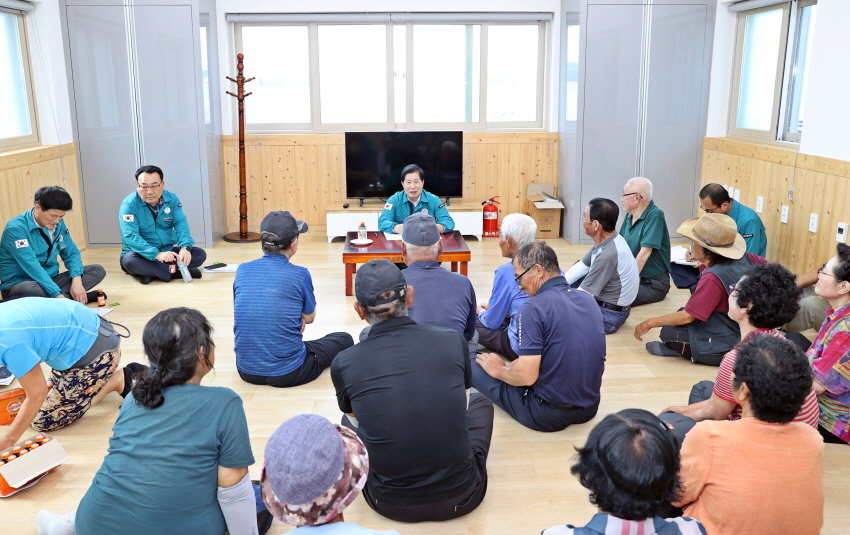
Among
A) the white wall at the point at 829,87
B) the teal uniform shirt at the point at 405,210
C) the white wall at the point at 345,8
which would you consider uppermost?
the white wall at the point at 345,8

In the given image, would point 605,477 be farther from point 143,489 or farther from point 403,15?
point 403,15

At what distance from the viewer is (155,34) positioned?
695cm

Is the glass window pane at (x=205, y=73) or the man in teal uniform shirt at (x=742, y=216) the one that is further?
the glass window pane at (x=205, y=73)

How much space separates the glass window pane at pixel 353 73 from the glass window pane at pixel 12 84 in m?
2.84

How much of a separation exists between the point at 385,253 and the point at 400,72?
10.6ft

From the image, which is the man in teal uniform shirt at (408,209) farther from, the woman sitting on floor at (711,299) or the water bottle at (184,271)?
the woman sitting on floor at (711,299)

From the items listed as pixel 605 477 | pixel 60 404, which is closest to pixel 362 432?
pixel 605 477

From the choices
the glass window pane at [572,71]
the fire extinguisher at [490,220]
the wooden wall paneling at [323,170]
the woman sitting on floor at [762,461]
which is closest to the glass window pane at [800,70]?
the glass window pane at [572,71]

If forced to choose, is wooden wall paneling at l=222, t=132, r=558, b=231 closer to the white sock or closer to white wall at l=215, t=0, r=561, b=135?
white wall at l=215, t=0, r=561, b=135

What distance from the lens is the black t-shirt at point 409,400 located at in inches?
97.7

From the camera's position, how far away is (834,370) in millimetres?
3135

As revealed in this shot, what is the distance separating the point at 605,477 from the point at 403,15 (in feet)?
22.6

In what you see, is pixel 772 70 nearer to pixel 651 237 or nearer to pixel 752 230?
pixel 752 230

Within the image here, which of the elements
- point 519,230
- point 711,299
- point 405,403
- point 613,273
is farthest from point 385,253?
point 405,403
